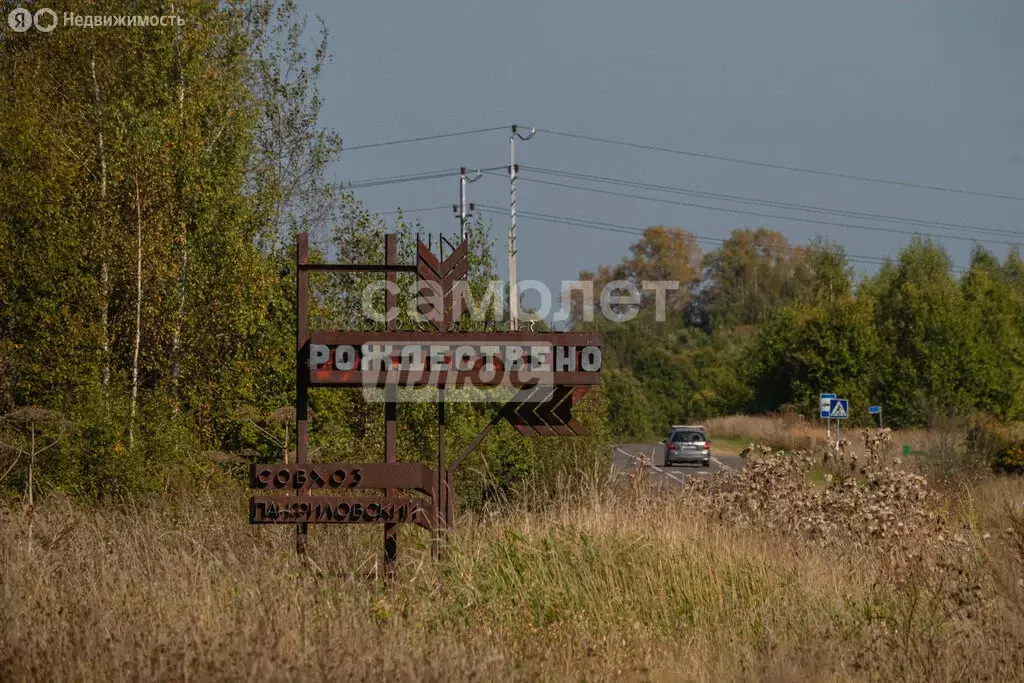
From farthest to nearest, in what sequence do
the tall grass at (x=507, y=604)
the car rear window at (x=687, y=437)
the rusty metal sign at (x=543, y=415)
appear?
the car rear window at (x=687, y=437) → the rusty metal sign at (x=543, y=415) → the tall grass at (x=507, y=604)

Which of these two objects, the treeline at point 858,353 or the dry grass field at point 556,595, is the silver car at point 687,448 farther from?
the dry grass field at point 556,595

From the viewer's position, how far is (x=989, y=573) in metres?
9.72

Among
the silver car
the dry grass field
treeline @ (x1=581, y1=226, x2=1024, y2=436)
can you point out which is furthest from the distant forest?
treeline @ (x1=581, y1=226, x2=1024, y2=436)

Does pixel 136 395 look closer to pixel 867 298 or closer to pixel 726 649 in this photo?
pixel 726 649

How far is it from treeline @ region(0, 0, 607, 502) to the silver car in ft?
56.6

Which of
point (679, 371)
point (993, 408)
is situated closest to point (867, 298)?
point (993, 408)

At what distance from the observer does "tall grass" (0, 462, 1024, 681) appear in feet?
22.9

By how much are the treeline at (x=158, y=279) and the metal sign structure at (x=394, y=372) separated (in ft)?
25.3

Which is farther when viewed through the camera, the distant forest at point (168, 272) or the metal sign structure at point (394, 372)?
the distant forest at point (168, 272)

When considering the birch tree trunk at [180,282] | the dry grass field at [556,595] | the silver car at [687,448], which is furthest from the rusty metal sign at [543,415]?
the silver car at [687,448]

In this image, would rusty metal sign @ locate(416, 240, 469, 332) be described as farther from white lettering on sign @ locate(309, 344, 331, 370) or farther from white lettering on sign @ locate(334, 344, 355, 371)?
white lettering on sign @ locate(309, 344, 331, 370)

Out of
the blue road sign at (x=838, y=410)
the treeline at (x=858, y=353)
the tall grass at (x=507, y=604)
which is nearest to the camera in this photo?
the tall grass at (x=507, y=604)

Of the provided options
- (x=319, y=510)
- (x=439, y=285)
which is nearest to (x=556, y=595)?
(x=319, y=510)

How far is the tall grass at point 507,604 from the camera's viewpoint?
22.9ft
